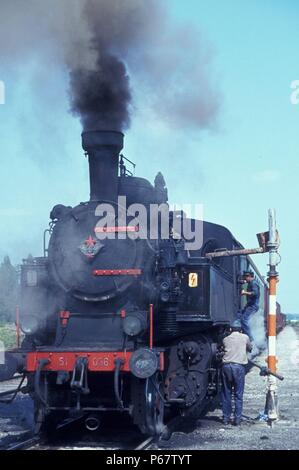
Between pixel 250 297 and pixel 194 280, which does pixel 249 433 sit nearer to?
pixel 194 280

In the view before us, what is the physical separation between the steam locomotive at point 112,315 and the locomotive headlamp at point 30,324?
0.5 inches

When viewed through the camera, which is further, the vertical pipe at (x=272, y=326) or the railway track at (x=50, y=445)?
the vertical pipe at (x=272, y=326)

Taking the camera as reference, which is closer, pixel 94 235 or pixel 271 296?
pixel 94 235

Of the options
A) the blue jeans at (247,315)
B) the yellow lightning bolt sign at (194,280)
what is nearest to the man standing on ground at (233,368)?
the yellow lightning bolt sign at (194,280)

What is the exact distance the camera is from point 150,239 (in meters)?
9.67

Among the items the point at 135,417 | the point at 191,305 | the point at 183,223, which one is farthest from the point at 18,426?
the point at 183,223

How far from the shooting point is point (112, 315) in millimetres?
9430

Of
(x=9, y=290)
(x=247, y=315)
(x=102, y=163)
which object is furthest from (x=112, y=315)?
(x=247, y=315)

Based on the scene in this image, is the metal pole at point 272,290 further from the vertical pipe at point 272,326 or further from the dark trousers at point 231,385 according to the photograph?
the dark trousers at point 231,385

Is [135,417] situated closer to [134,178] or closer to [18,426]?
[18,426]

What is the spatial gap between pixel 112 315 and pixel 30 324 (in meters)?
1.11

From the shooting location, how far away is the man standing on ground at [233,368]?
35.2ft
